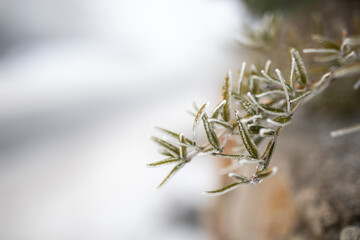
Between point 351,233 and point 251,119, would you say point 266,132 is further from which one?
point 351,233

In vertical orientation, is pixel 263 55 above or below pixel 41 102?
below

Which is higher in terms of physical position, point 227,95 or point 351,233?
point 227,95

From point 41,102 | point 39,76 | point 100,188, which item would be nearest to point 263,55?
point 100,188

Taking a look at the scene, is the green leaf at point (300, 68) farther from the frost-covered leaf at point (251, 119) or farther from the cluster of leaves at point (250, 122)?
the frost-covered leaf at point (251, 119)

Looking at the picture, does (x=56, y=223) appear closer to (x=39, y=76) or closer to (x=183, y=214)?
(x=183, y=214)

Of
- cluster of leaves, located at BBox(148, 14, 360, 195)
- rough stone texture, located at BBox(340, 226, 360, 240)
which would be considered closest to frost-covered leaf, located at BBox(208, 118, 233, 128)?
cluster of leaves, located at BBox(148, 14, 360, 195)

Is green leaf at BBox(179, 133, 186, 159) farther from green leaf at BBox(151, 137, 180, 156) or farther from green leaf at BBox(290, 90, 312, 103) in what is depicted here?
green leaf at BBox(290, 90, 312, 103)

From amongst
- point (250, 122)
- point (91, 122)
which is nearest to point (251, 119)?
point (250, 122)

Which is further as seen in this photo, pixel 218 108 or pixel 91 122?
pixel 91 122

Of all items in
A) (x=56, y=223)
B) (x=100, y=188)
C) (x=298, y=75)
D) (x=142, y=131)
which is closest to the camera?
(x=298, y=75)

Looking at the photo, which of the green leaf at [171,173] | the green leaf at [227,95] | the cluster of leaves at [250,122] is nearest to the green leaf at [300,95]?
the cluster of leaves at [250,122]

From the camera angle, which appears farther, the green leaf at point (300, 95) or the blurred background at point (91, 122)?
the blurred background at point (91, 122)
